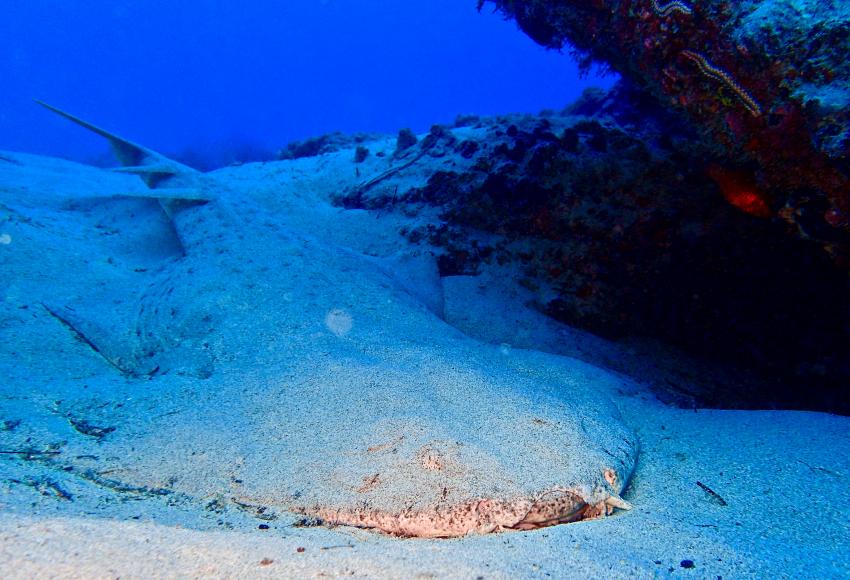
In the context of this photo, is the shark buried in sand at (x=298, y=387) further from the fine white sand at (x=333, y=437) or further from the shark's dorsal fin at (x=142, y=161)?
the shark's dorsal fin at (x=142, y=161)

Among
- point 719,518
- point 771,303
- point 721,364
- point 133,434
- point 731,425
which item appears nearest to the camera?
point 719,518

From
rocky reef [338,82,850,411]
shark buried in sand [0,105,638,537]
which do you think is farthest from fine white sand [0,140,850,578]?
rocky reef [338,82,850,411]

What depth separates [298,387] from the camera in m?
2.84

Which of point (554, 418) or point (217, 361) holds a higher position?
point (554, 418)

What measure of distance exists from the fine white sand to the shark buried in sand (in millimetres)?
17

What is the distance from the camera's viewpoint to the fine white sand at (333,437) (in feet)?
5.37

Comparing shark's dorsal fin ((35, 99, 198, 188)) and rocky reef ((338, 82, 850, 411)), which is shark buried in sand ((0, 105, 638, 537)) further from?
shark's dorsal fin ((35, 99, 198, 188))

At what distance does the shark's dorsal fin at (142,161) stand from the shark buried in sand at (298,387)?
69.8 inches

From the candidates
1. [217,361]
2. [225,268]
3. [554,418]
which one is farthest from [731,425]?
[225,268]

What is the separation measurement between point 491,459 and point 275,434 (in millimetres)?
1245

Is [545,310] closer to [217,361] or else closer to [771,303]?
[771,303]

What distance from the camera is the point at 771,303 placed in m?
4.32

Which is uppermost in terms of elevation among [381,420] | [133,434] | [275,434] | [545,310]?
[545,310]

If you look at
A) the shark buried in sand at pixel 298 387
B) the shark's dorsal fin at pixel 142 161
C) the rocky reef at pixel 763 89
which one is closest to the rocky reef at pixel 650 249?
the rocky reef at pixel 763 89
